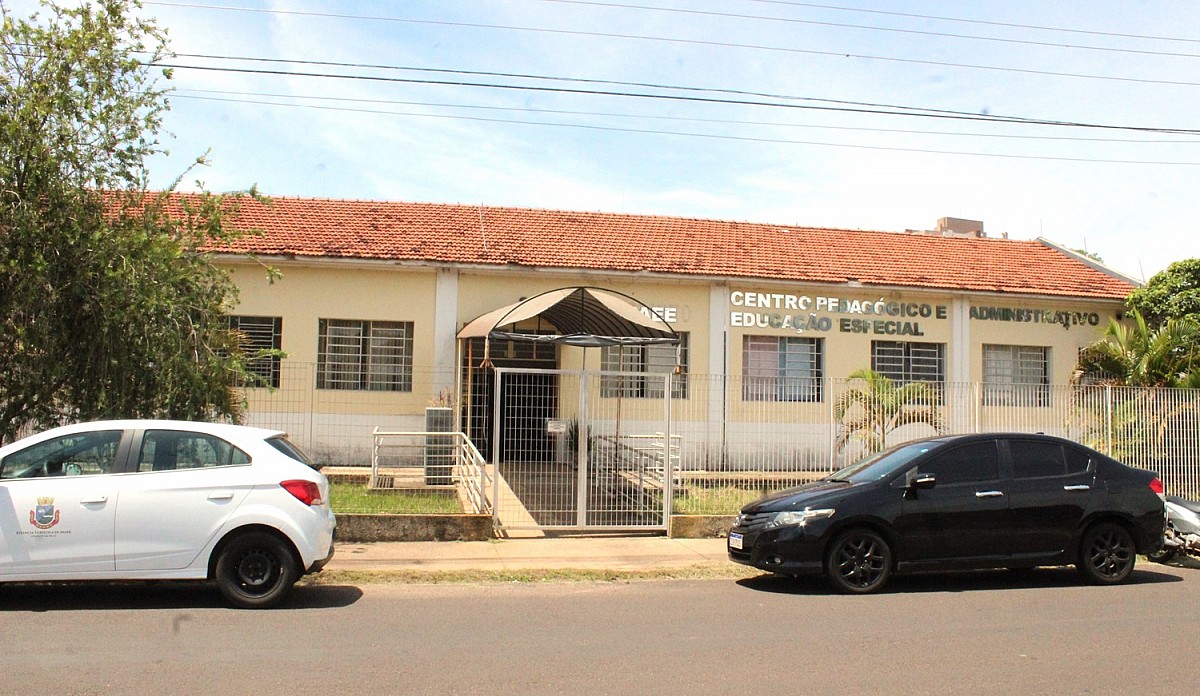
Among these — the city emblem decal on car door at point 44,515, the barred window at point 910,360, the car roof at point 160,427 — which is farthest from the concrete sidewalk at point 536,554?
the barred window at point 910,360

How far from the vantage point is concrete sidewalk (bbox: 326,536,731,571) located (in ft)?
33.4

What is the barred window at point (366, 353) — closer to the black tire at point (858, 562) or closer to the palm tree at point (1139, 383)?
the black tire at point (858, 562)

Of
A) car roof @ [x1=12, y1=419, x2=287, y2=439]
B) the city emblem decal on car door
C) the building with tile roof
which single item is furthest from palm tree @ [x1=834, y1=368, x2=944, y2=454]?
the city emblem decal on car door

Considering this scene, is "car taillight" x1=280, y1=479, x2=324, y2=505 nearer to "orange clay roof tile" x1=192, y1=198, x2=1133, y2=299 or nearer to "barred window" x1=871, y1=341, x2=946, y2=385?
"orange clay roof tile" x1=192, y1=198, x2=1133, y2=299

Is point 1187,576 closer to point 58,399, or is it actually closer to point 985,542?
point 985,542

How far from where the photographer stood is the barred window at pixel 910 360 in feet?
64.5

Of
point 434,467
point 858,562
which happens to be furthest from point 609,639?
point 434,467

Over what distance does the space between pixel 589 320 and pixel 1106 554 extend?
8148 mm

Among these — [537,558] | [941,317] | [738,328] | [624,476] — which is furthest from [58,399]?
[941,317]

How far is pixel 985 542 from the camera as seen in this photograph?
29.9 ft

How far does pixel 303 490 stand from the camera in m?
7.99

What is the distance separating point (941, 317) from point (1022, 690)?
1500 centimetres

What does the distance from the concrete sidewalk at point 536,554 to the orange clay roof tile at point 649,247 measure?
24.3 feet

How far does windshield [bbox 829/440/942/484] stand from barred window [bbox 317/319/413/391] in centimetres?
985
